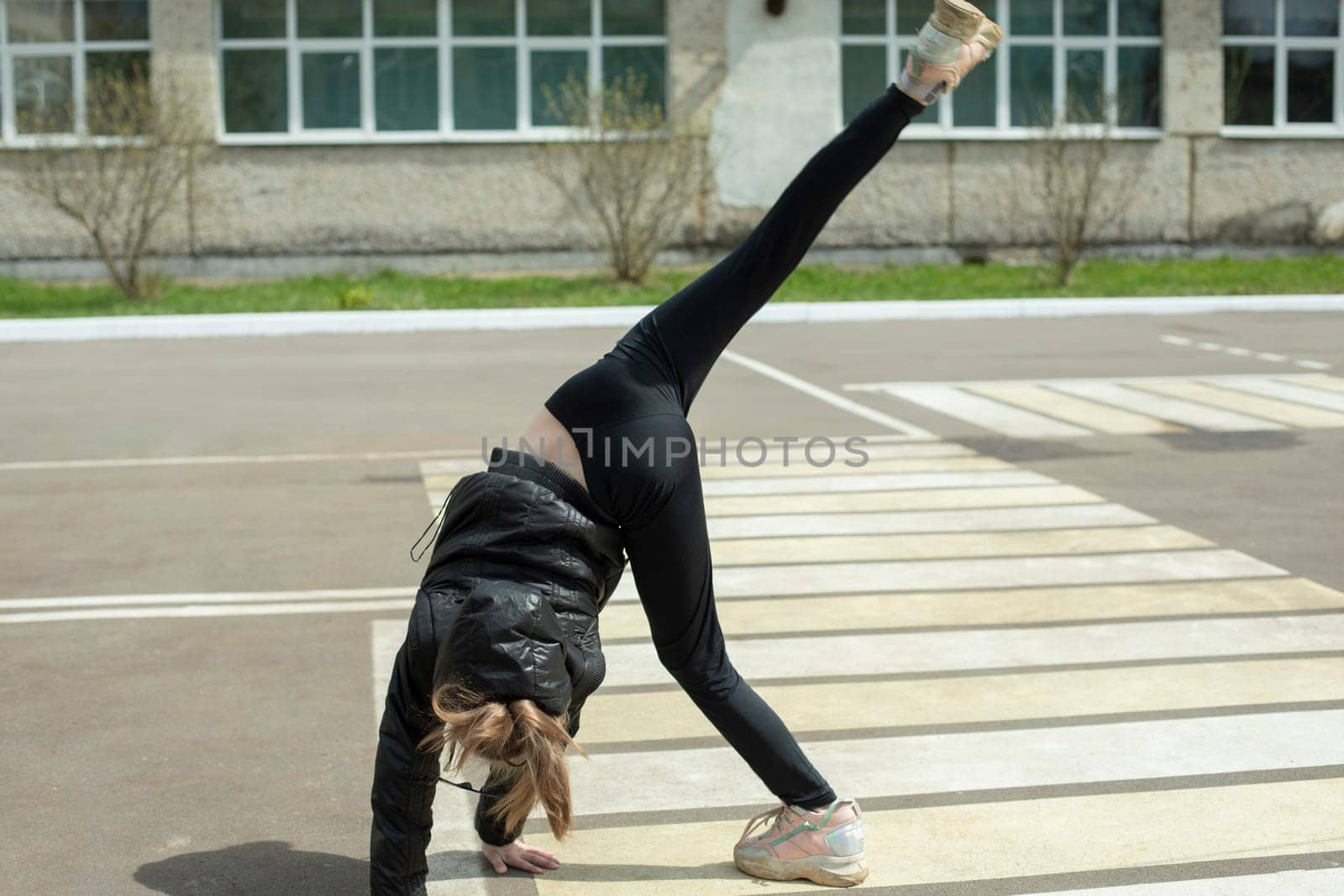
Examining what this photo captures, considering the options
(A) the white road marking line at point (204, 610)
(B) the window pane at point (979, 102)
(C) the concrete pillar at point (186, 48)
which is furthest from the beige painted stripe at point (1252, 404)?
(C) the concrete pillar at point (186, 48)

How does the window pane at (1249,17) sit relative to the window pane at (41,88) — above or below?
above

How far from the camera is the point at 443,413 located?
11445 millimetres

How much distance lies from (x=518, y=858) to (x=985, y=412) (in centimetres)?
797

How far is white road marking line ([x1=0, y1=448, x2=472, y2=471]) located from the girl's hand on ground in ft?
19.6

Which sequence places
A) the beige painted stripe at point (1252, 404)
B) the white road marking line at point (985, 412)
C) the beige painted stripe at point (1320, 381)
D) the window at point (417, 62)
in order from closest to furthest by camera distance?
1. the white road marking line at point (985, 412)
2. the beige painted stripe at point (1252, 404)
3. the beige painted stripe at point (1320, 381)
4. the window at point (417, 62)

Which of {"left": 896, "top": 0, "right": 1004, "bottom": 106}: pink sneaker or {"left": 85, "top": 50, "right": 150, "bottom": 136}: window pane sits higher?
{"left": 85, "top": 50, "right": 150, "bottom": 136}: window pane

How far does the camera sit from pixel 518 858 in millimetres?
3830

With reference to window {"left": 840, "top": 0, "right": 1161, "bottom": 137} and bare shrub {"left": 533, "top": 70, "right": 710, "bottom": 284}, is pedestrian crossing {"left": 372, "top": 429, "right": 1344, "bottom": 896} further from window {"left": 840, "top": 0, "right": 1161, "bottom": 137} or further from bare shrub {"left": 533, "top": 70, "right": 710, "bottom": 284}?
window {"left": 840, "top": 0, "right": 1161, "bottom": 137}

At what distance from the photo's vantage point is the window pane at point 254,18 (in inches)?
870

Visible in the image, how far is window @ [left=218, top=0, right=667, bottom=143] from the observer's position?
22.3m

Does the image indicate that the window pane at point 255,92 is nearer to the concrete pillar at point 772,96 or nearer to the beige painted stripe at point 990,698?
the concrete pillar at point 772,96

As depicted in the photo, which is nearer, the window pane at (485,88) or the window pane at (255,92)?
the window pane at (255,92)

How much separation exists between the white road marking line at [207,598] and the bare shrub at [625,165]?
1398cm

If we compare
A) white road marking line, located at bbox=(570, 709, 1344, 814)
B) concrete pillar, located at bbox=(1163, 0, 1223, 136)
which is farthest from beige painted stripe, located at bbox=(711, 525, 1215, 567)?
concrete pillar, located at bbox=(1163, 0, 1223, 136)
